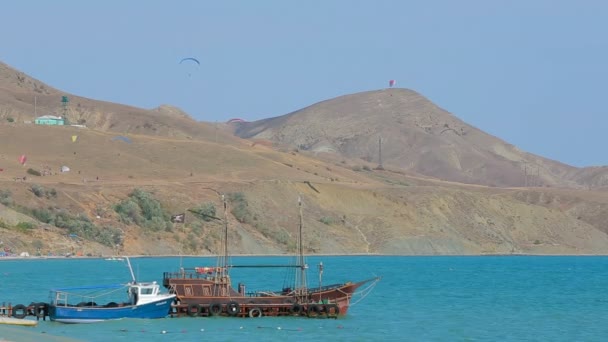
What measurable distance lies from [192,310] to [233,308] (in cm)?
194

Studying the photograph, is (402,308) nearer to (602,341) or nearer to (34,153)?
(602,341)

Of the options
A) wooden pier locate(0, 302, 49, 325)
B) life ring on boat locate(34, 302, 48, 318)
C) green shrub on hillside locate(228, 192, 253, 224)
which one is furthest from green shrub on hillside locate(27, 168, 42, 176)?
life ring on boat locate(34, 302, 48, 318)

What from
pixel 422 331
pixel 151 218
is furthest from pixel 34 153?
pixel 422 331

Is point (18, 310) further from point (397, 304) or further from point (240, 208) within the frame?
point (240, 208)

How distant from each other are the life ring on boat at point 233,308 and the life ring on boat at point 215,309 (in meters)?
0.40

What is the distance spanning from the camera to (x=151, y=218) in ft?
449

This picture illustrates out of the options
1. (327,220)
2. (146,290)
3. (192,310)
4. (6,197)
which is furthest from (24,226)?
(146,290)

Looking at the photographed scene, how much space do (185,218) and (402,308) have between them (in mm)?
67134

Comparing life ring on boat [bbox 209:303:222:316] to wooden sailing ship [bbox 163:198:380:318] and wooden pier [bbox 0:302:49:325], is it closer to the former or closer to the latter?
wooden sailing ship [bbox 163:198:380:318]

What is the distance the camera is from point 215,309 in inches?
2498

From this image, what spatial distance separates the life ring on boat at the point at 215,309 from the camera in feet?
208

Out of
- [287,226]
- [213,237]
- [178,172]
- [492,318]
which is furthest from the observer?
[178,172]

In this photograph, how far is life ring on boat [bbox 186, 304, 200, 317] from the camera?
2494 inches

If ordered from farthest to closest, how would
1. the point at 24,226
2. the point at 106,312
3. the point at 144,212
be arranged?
the point at 144,212 < the point at 24,226 < the point at 106,312
